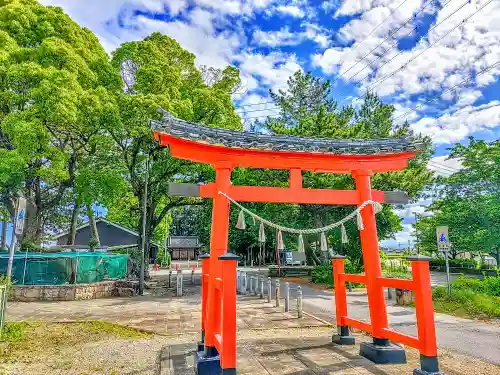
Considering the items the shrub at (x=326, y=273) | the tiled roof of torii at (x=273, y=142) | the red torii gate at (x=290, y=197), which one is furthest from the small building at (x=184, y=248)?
the tiled roof of torii at (x=273, y=142)

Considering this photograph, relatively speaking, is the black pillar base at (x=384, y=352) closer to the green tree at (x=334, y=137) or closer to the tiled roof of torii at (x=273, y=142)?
the tiled roof of torii at (x=273, y=142)

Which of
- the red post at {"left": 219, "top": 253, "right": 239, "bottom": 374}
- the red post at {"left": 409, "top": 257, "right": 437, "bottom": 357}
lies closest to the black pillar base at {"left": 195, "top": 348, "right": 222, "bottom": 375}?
the red post at {"left": 219, "top": 253, "right": 239, "bottom": 374}

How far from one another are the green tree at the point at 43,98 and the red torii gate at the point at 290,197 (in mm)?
10667

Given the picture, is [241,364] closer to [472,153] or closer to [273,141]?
[273,141]

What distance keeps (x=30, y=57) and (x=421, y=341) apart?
18.7 metres

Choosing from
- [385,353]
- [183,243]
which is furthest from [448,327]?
[183,243]

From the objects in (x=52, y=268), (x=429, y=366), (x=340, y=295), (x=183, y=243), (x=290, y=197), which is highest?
(x=183, y=243)

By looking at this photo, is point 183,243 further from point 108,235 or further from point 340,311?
point 340,311

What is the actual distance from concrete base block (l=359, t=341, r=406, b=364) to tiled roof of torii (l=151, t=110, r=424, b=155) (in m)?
3.86

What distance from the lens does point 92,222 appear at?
75.6 ft

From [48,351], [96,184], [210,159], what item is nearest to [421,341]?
[210,159]

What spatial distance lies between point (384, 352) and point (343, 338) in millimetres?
1270

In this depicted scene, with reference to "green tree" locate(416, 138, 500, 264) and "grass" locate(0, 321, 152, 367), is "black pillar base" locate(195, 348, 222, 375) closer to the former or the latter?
"grass" locate(0, 321, 152, 367)

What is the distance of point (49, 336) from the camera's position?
328 inches
